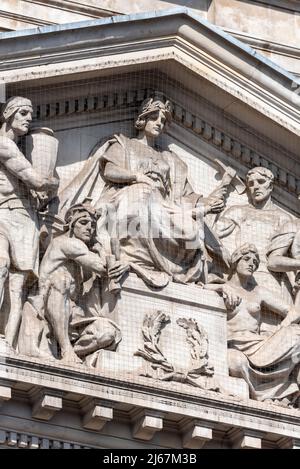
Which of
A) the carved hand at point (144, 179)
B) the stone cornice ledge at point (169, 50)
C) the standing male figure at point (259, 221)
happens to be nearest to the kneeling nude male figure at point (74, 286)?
the carved hand at point (144, 179)

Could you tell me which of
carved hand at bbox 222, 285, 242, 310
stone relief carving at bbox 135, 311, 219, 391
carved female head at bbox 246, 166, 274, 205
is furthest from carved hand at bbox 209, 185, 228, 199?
stone relief carving at bbox 135, 311, 219, 391

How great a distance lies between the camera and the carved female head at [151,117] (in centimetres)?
1927

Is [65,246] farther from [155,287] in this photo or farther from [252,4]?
[252,4]

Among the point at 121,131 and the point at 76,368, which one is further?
the point at 121,131

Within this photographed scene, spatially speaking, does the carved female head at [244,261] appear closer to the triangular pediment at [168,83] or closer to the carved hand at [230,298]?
the carved hand at [230,298]

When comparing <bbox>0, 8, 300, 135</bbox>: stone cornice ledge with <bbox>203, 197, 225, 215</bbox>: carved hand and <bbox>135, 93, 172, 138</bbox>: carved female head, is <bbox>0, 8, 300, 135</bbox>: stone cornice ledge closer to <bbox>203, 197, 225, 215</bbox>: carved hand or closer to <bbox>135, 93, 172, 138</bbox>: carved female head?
<bbox>135, 93, 172, 138</bbox>: carved female head

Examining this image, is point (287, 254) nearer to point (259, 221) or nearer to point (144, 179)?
point (259, 221)

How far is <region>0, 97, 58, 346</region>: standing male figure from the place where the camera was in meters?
18.0

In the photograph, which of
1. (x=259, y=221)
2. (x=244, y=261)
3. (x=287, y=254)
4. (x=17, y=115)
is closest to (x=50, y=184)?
(x=17, y=115)
